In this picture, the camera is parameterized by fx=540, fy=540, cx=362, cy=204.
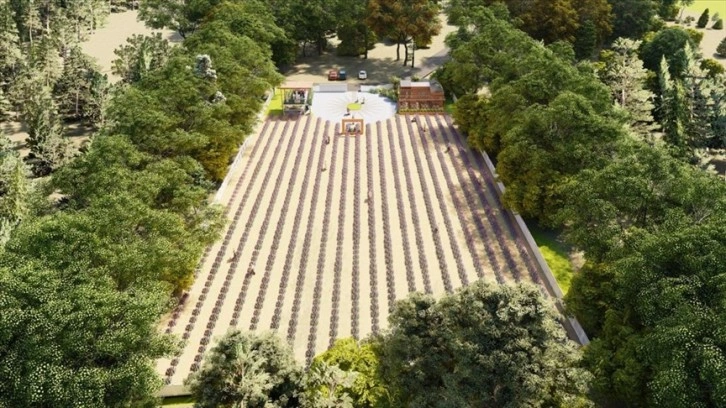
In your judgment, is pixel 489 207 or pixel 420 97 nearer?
pixel 489 207

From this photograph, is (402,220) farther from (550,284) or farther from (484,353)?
(484,353)

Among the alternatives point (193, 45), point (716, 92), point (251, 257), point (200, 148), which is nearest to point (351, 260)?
point (251, 257)

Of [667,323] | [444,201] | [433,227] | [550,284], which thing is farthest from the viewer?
[444,201]

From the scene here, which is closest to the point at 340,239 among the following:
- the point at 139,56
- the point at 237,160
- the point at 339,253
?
the point at 339,253

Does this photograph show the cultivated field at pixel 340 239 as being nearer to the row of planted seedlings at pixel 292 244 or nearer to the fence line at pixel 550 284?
the row of planted seedlings at pixel 292 244

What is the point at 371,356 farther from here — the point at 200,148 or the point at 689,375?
the point at 200,148

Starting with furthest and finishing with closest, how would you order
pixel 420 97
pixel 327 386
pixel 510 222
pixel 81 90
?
pixel 420 97 < pixel 81 90 < pixel 510 222 < pixel 327 386

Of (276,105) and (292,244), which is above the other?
(276,105)
